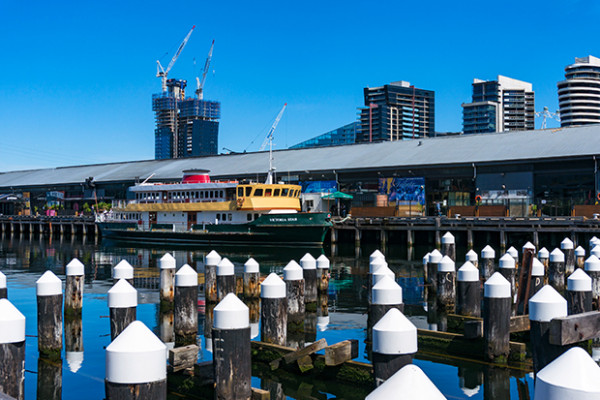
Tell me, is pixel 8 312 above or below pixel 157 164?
below

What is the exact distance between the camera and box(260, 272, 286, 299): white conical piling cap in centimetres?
1127

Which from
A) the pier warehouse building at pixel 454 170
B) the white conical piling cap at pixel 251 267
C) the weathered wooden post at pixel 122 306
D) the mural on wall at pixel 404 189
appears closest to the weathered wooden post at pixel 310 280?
the white conical piling cap at pixel 251 267

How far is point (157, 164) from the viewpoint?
87688mm

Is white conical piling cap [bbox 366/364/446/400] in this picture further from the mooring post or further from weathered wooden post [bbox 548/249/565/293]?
weathered wooden post [bbox 548/249/565/293]

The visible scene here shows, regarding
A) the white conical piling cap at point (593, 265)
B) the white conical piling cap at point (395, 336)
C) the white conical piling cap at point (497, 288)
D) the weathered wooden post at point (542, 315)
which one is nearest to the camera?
the white conical piling cap at point (395, 336)

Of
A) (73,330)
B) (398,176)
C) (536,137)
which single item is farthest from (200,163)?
(73,330)

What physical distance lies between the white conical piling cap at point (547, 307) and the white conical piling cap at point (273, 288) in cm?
454

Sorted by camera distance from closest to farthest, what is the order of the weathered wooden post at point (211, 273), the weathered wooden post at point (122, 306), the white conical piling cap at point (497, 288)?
the white conical piling cap at point (497, 288)
the weathered wooden post at point (122, 306)
the weathered wooden post at point (211, 273)

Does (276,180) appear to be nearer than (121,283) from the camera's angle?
No

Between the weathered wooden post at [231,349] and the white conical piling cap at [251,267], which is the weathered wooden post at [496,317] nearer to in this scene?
the weathered wooden post at [231,349]

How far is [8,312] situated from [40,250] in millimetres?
42696

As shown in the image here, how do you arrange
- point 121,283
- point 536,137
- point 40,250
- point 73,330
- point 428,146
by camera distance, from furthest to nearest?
point 428,146 → point 536,137 → point 40,250 → point 73,330 → point 121,283

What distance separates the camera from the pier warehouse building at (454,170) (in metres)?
51.3

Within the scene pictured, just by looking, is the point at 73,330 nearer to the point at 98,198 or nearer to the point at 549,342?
the point at 549,342
